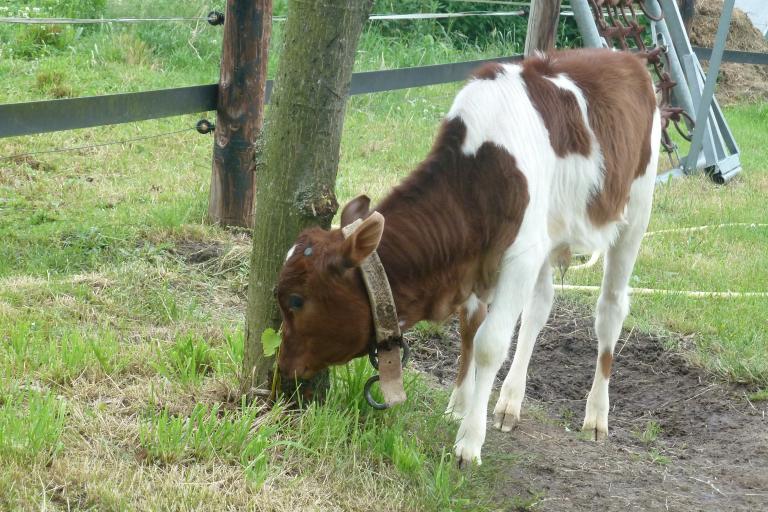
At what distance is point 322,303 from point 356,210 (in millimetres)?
477

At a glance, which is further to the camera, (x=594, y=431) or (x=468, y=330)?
(x=594, y=431)

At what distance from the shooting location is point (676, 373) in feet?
18.9

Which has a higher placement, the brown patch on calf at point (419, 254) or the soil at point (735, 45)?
the brown patch on calf at point (419, 254)

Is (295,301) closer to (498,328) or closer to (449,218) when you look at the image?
(449,218)

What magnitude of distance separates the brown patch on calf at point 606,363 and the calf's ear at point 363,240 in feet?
6.55

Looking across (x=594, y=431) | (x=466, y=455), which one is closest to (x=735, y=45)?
(x=594, y=431)

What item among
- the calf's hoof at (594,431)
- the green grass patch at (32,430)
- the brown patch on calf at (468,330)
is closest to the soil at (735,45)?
the calf's hoof at (594,431)

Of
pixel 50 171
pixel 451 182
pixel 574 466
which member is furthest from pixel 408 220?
pixel 50 171

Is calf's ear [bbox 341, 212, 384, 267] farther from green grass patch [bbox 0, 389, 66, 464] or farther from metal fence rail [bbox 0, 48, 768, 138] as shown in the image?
metal fence rail [bbox 0, 48, 768, 138]

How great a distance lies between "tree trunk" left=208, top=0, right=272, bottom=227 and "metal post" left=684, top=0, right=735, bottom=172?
5.04 m

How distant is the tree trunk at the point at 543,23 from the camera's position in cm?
829

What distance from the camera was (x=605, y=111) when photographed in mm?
4742

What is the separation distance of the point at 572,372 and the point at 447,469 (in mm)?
2123

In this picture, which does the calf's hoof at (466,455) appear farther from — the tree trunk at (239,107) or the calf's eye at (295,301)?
the tree trunk at (239,107)
